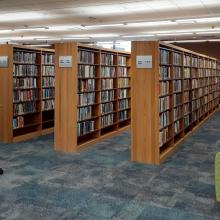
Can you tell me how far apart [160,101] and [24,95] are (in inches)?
139

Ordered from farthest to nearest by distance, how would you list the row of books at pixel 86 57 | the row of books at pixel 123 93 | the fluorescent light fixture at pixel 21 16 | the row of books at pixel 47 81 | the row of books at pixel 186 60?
the fluorescent light fixture at pixel 21 16
the row of books at pixel 123 93
the row of books at pixel 47 81
the row of books at pixel 186 60
the row of books at pixel 86 57

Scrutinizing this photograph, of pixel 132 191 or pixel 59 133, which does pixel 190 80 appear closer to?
pixel 59 133

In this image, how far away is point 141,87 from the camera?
575 centimetres

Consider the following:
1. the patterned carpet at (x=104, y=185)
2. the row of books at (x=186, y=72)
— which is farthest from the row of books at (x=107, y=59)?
the patterned carpet at (x=104, y=185)

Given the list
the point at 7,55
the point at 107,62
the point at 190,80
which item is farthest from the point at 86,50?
the point at 190,80

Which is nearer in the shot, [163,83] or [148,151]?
[148,151]

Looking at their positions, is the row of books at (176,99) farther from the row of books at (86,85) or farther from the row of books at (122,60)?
the row of books at (122,60)

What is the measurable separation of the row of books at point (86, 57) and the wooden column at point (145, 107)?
1396mm

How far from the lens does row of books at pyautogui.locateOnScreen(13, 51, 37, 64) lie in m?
7.53

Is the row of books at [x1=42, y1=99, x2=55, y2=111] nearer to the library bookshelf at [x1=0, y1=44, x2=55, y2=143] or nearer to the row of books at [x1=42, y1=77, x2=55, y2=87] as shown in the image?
the library bookshelf at [x1=0, y1=44, x2=55, y2=143]

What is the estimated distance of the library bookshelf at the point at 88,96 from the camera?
652cm

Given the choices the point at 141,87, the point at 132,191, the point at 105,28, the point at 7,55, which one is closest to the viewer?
the point at 132,191

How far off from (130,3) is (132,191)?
5280 millimetres

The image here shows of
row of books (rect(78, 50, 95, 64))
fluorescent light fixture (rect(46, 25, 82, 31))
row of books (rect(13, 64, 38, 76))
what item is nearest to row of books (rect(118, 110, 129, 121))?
row of books (rect(78, 50, 95, 64))
